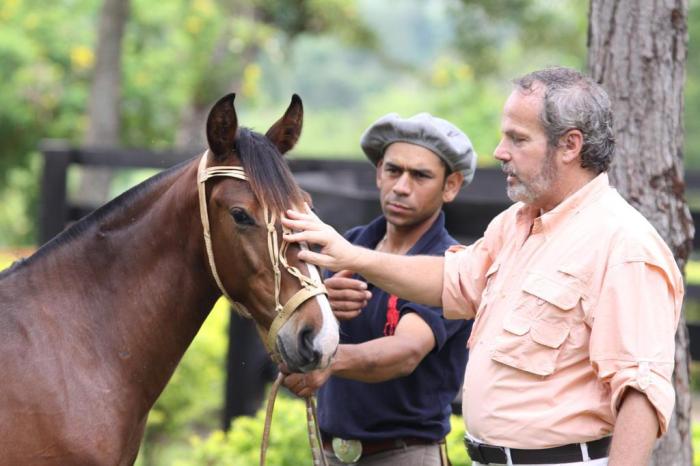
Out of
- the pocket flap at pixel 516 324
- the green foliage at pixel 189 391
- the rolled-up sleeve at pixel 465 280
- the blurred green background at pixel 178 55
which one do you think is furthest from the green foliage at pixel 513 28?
the pocket flap at pixel 516 324

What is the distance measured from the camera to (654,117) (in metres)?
3.53

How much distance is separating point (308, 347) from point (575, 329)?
0.69 meters

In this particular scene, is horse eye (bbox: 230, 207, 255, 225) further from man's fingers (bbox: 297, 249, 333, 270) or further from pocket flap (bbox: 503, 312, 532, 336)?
pocket flap (bbox: 503, 312, 532, 336)

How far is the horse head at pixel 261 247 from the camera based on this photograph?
2.66 m

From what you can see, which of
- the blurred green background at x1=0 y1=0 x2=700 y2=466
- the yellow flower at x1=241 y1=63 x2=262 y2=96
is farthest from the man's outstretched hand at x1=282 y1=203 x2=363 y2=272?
the yellow flower at x1=241 y1=63 x2=262 y2=96

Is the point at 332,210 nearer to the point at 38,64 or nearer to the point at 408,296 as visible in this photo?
the point at 408,296

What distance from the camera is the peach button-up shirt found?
241 cm

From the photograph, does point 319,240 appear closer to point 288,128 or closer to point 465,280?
point 288,128

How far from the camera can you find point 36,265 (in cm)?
288

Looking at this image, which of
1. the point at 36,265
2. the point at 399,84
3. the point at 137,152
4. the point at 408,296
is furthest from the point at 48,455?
the point at 399,84

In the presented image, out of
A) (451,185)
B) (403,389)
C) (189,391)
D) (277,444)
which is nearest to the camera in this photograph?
(403,389)

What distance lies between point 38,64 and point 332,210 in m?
8.30

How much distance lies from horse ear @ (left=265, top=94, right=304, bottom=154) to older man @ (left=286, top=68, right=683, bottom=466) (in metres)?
0.32

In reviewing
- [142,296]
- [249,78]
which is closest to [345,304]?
[142,296]
